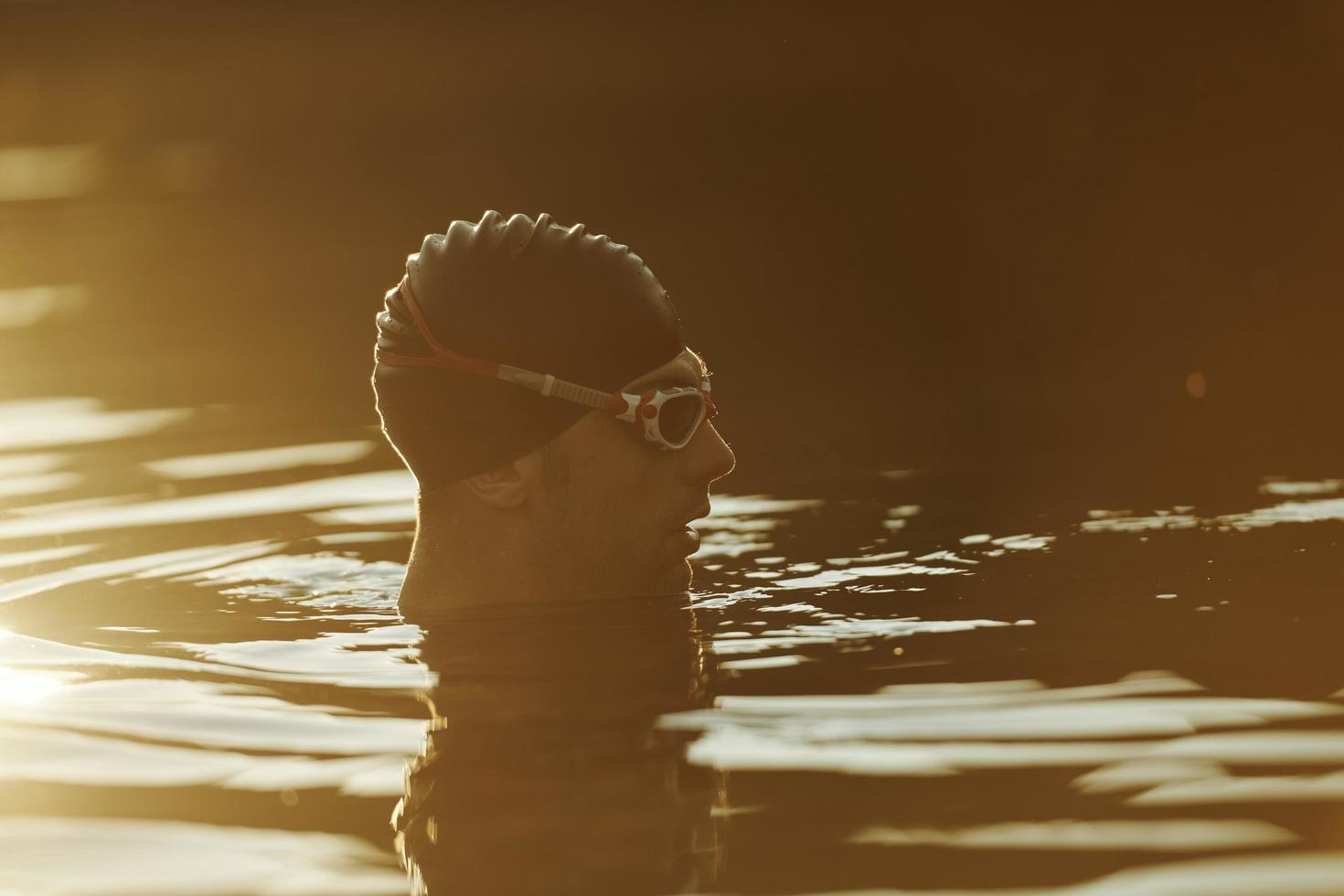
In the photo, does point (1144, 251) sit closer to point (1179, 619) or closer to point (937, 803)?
point (1179, 619)

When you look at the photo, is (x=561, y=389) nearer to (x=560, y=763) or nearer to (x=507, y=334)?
(x=507, y=334)

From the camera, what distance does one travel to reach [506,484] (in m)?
6.89

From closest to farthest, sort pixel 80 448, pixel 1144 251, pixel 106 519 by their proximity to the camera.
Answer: pixel 106 519, pixel 80 448, pixel 1144 251

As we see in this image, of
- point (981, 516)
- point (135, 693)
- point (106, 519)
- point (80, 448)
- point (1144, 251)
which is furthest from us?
point (1144, 251)

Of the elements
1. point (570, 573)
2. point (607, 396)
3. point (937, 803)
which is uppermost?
point (607, 396)

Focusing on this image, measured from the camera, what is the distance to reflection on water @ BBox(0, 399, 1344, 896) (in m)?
4.34

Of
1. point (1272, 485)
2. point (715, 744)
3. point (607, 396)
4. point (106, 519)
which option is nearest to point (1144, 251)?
point (1272, 485)

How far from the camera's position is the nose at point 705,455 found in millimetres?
7043

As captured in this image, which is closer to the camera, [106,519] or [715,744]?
[715,744]

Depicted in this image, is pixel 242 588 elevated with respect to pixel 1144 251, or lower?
lower

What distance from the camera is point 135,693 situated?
6305 mm

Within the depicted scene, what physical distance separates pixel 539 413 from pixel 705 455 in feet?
2.02

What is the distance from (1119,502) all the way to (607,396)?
3.48 m

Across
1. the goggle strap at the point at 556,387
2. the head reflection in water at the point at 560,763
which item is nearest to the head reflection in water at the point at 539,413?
the goggle strap at the point at 556,387
